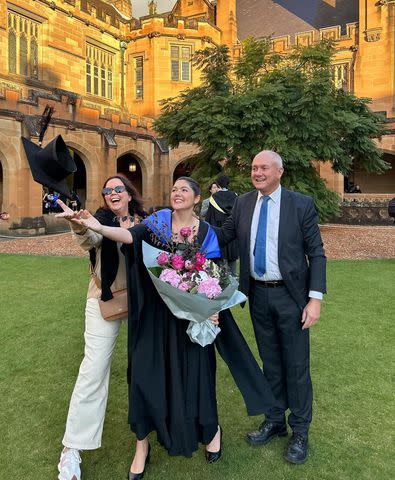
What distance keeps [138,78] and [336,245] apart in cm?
1968

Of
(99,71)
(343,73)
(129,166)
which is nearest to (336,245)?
(129,166)

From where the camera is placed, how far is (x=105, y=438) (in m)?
2.88

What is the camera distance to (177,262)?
2.24 meters

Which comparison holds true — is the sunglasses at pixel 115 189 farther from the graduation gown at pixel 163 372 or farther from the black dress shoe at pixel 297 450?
the black dress shoe at pixel 297 450

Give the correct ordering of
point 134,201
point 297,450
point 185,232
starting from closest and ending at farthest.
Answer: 1. point 185,232
2. point 297,450
3. point 134,201

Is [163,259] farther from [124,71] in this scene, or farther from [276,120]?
[124,71]

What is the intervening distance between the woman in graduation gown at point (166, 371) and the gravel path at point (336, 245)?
354 inches

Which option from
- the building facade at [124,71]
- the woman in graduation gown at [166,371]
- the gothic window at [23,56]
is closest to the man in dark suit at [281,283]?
the woman in graduation gown at [166,371]

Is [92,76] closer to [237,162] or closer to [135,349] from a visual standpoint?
[237,162]

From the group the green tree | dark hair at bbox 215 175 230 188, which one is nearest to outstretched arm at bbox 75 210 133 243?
dark hair at bbox 215 175 230 188

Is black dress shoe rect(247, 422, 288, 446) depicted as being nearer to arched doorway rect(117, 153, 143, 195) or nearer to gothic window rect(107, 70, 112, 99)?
arched doorway rect(117, 153, 143, 195)

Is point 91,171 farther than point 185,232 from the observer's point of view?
Yes

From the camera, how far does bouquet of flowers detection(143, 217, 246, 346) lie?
7.13 ft

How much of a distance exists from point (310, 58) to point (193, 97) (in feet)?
13.5
